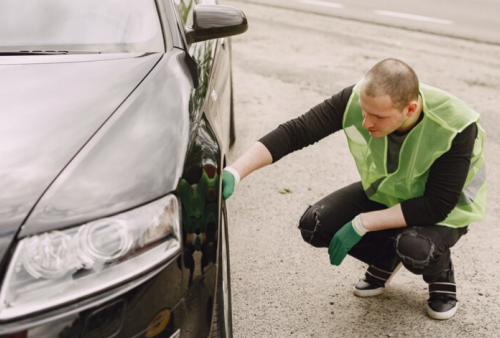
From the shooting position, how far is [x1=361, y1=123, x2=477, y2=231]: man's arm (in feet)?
8.57

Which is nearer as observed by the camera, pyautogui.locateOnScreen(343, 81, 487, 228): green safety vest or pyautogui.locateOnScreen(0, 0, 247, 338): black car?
pyautogui.locateOnScreen(0, 0, 247, 338): black car

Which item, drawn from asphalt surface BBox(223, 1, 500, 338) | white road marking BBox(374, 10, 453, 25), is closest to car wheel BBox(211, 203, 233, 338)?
asphalt surface BBox(223, 1, 500, 338)

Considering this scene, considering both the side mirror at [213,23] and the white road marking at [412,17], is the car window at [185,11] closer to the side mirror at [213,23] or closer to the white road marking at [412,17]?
the side mirror at [213,23]

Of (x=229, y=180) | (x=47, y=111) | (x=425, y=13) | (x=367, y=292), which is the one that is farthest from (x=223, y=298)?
(x=425, y=13)

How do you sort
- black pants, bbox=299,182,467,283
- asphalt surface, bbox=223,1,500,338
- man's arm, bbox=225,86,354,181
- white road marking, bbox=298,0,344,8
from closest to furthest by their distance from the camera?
1. black pants, bbox=299,182,467,283
2. man's arm, bbox=225,86,354,181
3. asphalt surface, bbox=223,1,500,338
4. white road marking, bbox=298,0,344,8

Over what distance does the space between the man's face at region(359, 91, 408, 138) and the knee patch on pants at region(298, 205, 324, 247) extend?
0.50m

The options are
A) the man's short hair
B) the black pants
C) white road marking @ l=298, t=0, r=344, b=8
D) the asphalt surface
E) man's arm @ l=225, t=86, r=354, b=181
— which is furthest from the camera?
white road marking @ l=298, t=0, r=344, b=8

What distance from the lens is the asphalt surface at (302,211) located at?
9.66 feet

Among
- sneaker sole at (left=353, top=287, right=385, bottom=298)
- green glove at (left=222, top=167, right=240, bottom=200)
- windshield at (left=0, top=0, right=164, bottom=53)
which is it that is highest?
windshield at (left=0, top=0, right=164, bottom=53)

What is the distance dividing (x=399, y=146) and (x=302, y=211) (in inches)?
49.8

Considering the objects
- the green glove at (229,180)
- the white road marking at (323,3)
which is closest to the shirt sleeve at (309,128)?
the green glove at (229,180)

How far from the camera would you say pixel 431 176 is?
2688mm

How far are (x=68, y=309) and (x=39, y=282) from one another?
99mm

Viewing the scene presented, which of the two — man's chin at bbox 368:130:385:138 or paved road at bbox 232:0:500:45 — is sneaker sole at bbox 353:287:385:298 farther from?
paved road at bbox 232:0:500:45
